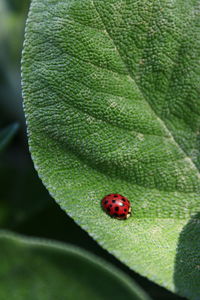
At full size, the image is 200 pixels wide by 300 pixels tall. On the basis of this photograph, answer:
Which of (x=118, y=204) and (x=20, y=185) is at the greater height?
(x=118, y=204)

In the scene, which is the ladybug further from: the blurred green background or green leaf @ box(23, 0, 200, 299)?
the blurred green background

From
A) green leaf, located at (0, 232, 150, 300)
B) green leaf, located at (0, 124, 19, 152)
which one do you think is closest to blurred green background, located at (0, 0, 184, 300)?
green leaf, located at (0, 124, 19, 152)

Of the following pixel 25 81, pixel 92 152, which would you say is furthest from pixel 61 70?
pixel 92 152

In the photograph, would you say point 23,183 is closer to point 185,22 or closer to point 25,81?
point 25,81

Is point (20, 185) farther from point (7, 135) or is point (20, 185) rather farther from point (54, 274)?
point (54, 274)

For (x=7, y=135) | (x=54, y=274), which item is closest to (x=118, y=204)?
(x=54, y=274)

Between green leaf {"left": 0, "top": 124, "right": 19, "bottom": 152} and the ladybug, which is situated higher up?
green leaf {"left": 0, "top": 124, "right": 19, "bottom": 152}
